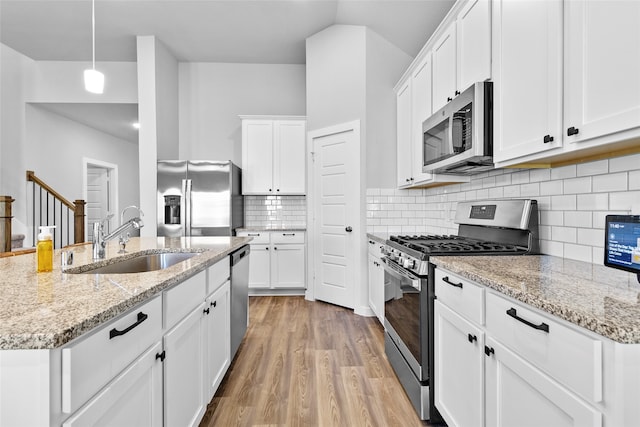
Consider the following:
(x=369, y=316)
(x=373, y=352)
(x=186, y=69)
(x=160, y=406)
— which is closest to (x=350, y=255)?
(x=369, y=316)

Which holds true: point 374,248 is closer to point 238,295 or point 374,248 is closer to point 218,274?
point 238,295

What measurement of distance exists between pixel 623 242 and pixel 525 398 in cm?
58

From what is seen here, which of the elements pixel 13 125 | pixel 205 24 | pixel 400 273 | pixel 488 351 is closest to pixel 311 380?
pixel 400 273

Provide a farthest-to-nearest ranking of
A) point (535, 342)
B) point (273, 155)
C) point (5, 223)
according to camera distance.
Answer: point (273, 155), point (5, 223), point (535, 342)

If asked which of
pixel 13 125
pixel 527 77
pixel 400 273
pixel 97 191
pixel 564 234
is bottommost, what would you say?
pixel 400 273

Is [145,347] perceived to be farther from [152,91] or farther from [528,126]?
[152,91]

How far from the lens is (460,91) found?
2.17 metres

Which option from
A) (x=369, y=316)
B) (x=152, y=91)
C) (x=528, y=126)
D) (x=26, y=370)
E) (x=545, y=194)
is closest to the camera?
(x=26, y=370)

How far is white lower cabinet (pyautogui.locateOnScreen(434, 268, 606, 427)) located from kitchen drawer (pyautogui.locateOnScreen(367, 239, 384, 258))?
4.39ft

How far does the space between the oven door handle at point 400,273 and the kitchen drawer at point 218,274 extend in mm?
1110

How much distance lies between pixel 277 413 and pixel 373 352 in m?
1.03

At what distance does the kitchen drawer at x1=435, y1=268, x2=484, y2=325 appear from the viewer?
1.29 meters

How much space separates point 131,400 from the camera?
99 cm

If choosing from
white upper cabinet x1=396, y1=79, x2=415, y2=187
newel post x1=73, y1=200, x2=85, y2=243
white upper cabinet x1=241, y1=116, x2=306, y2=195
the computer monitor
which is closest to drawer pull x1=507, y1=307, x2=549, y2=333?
the computer monitor
